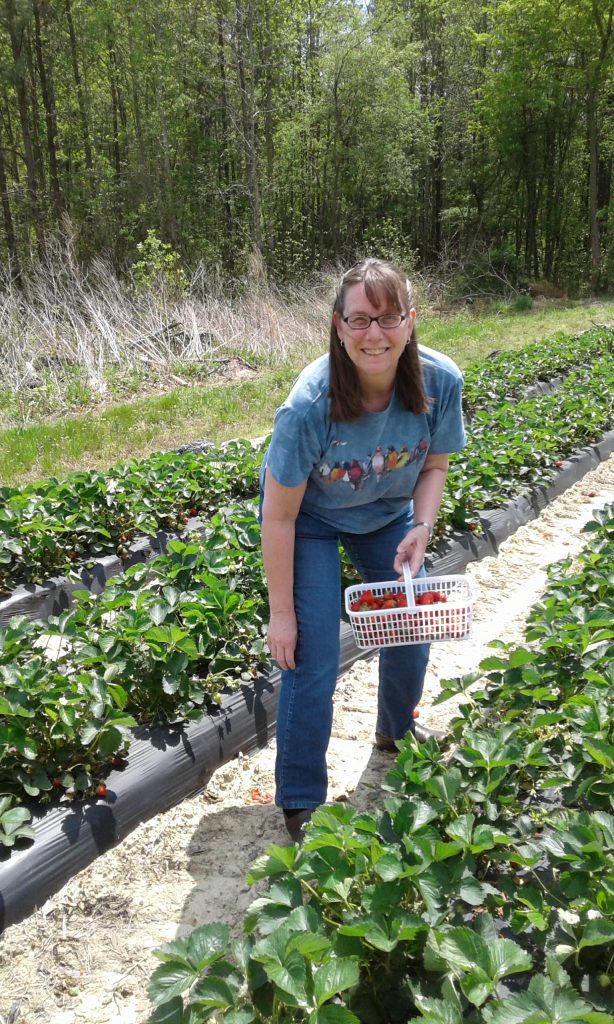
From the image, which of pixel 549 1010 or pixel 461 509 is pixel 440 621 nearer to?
pixel 549 1010

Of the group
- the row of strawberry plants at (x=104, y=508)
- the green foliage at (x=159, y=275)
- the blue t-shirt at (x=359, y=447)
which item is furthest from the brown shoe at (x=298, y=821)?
the green foliage at (x=159, y=275)

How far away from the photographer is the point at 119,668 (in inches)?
101

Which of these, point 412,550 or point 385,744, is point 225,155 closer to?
point 385,744

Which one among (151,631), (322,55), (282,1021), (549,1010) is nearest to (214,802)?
(151,631)

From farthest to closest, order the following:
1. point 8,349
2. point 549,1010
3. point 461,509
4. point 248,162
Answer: point 248,162, point 8,349, point 461,509, point 549,1010

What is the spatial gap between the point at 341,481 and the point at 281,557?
0.25m

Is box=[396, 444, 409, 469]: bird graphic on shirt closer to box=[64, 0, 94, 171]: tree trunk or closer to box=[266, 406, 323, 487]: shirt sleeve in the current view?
box=[266, 406, 323, 487]: shirt sleeve

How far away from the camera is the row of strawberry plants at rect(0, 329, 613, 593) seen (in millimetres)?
3934

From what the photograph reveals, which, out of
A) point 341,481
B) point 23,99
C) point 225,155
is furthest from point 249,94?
point 341,481

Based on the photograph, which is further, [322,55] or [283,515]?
[322,55]

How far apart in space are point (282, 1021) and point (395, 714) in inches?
52.7

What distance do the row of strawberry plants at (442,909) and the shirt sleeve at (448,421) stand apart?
2.47 ft

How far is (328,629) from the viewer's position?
210 centimetres

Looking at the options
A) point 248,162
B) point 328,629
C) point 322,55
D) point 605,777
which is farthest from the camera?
point 322,55
